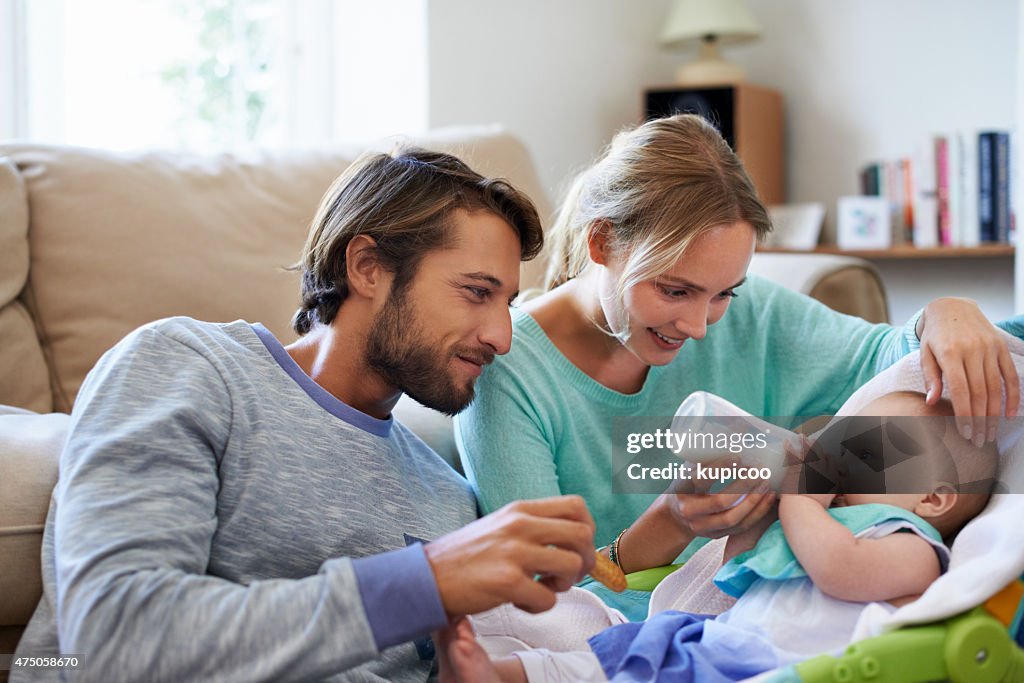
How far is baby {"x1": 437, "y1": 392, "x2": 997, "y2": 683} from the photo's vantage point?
3.27 ft

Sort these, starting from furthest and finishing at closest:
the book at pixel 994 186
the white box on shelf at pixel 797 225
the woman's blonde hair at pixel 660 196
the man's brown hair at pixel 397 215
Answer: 1. the white box on shelf at pixel 797 225
2. the book at pixel 994 186
3. the woman's blonde hair at pixel 660 196
4. the man's brown hair at pixel 397 215

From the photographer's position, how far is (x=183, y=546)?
90 centimetres

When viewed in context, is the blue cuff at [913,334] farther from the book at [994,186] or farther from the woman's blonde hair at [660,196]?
the book at [994,186]

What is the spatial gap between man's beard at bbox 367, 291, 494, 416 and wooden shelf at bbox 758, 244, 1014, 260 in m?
2.17

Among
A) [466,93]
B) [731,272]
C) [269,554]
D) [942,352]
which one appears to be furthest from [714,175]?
[466,93]

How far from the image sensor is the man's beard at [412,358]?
3.75ft

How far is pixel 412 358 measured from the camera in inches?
44.9

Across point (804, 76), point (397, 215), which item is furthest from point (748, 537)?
point (804, 76)

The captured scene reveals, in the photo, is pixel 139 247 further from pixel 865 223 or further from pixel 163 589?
pixel 865 223

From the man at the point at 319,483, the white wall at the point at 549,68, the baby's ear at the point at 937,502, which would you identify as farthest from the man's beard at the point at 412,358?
the white wall at the point at 549,68

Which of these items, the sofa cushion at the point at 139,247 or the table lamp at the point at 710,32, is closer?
the sofa cushion at the point at 139,247

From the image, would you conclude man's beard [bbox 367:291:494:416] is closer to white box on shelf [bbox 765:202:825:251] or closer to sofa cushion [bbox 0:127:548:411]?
sofa cushion [bbox 0:127:548:411]

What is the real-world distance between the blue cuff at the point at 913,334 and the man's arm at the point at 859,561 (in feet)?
1.21

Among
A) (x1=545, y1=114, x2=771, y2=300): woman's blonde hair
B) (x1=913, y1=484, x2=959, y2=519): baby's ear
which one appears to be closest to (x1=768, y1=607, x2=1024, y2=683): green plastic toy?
(x1=913, y1=484, x2=959, y2=519): baby's ear
